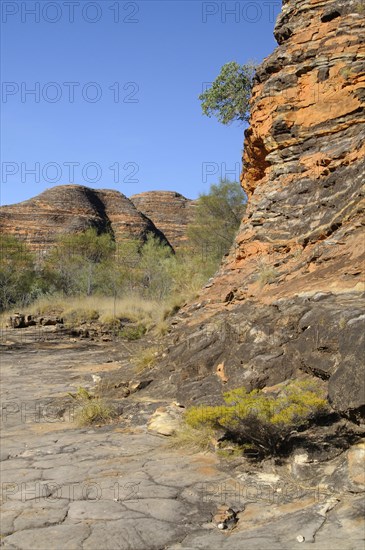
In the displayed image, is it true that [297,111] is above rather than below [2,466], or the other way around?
above

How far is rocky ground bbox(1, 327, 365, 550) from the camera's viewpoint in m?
3.45

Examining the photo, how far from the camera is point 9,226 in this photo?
6456 centimetres

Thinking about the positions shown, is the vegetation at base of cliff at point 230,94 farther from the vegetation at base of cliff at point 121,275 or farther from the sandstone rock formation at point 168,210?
the sandstone rock formation at point 168,210

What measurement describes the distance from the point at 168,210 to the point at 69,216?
19751 mm

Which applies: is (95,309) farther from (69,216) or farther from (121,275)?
(69,216)

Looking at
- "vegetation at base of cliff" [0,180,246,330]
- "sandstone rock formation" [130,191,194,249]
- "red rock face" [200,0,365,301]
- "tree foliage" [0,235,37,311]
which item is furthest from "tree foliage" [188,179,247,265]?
"sandstone rock formation" [130,191,194,249]

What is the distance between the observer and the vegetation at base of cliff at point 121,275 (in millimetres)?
21922

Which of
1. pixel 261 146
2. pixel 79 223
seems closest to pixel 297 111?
pixel 261 146

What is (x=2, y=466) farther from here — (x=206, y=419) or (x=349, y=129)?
(x=349, y=129)

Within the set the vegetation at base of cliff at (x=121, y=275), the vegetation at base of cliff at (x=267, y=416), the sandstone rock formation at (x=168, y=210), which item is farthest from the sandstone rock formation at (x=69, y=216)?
the vegetation at base of cliff at (x=267, y=416)

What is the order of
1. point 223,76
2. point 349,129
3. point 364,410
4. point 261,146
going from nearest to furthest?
point 364,410 < point 349,129 < point 261,146 < point 223,76

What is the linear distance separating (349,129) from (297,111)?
1.33 meters

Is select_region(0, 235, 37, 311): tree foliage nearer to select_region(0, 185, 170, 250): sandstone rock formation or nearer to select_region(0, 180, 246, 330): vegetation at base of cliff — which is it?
select_region(0, 180, 246, 330): vegetation at base of cliff

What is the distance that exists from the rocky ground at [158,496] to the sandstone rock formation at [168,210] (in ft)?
226
